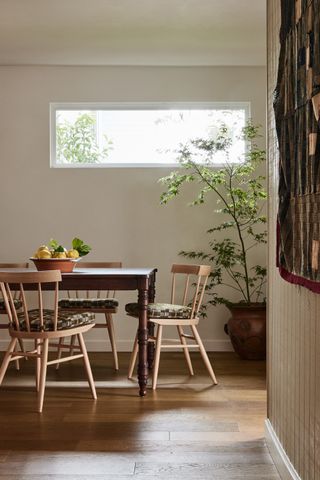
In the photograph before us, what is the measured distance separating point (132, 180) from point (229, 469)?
3551mm

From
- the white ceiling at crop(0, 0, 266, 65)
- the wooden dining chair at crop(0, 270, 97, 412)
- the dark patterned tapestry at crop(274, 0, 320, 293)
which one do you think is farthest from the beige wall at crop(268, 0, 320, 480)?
the white ceiling at crop(0, 0, 266, 65)

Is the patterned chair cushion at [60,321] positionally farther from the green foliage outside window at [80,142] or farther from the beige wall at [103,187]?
the green foliage outside window at [80,142]

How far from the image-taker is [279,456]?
9.18 ft

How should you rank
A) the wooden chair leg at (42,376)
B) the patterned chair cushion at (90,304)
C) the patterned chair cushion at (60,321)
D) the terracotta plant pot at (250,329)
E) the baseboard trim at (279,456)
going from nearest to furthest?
the baseboard trim at (279,456) → the wooden chair leg at (42,376) → the patterned chair cushion at (60,321) → the patterned chair cushion at (90,304) → the terracotta plant pot at (250,329)

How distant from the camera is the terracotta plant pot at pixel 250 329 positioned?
17.8 ft

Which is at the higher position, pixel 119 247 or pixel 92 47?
pixel 92 47

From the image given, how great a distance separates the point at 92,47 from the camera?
17.8 ft

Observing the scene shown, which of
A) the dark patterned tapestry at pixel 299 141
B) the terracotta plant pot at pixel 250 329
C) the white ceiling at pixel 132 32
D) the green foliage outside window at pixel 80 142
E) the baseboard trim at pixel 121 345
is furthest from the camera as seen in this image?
the green foliage outside window at pixel 80 142

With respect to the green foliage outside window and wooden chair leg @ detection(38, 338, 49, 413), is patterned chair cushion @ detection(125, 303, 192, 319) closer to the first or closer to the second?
wooden chair leg @ detection(38, 338, 49, 413)

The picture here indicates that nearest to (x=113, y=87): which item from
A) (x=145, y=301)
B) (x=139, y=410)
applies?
(x=145, y=301)

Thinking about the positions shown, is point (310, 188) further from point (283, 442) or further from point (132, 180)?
point (132, 180)

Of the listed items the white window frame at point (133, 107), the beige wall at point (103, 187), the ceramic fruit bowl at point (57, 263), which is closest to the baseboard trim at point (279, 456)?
the ceramic fruit bowl at point (57, 263)

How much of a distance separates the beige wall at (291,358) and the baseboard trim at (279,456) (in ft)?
0.05

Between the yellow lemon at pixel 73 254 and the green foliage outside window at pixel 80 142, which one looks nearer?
the yellow lemon at pixel 73 254
